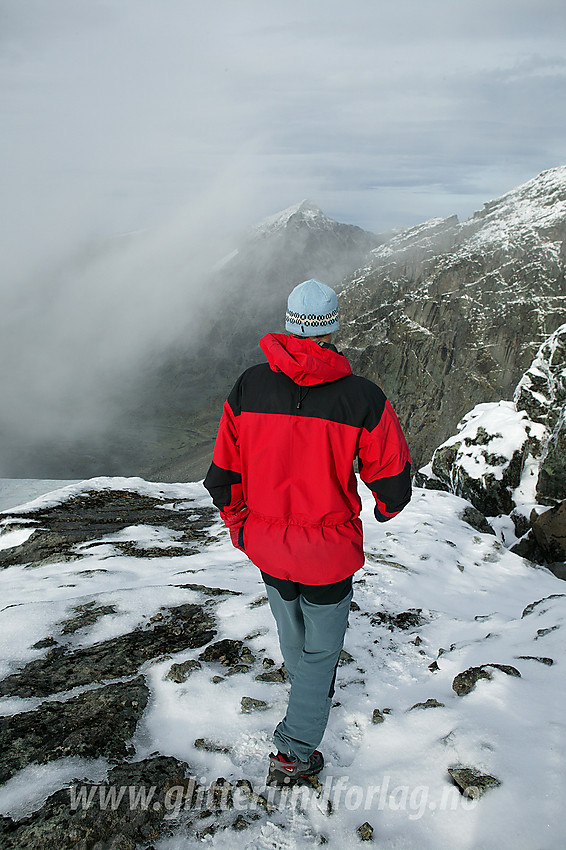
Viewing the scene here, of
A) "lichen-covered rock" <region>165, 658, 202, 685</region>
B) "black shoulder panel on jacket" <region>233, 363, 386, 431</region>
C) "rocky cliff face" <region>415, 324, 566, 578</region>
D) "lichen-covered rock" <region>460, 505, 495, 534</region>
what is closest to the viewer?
"black shoulder panel on jacket" <region>233, 363, 386, 431</region>

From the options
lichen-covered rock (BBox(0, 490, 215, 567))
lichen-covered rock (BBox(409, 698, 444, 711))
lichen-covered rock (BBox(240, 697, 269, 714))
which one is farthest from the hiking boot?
lichen-covered rock (BBox(0, 490, 215, 567))

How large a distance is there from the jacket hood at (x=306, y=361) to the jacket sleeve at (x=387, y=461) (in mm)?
459

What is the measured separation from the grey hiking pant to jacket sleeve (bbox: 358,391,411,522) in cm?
76

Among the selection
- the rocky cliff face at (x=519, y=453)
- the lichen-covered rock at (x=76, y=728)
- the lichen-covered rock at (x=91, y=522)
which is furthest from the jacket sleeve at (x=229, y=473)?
the rocky cliff face at (x=519, y=453)

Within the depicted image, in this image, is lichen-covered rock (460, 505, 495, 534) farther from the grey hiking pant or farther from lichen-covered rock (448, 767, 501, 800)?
the grey hiking pant

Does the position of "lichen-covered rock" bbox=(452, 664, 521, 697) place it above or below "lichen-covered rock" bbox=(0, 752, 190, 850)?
below

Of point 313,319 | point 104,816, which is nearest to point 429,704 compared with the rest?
point 104,816

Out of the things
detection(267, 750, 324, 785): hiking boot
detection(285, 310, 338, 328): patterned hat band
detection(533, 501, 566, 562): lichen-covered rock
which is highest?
detection(285, 310, 338, 328): patterned hat band

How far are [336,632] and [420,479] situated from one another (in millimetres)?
44817

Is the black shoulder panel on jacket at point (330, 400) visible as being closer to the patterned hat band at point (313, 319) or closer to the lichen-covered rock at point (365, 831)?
the patterned hat band at point (313, 319)

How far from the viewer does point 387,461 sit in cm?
364

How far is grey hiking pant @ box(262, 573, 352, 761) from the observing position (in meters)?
3.79

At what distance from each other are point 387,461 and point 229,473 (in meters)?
1.31

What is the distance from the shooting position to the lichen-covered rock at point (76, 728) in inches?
161
